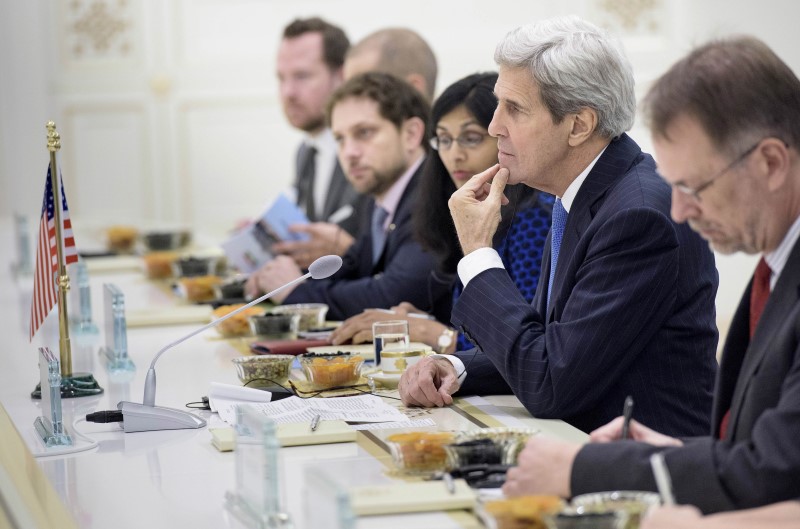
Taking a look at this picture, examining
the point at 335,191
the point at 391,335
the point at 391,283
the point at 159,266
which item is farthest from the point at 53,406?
the point at 335,191

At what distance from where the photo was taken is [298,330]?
3613mm

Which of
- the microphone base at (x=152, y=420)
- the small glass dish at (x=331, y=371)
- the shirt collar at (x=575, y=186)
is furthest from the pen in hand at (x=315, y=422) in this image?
the shirt collar at (x=575, y=186)

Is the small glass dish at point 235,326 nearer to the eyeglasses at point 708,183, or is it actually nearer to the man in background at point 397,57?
the man in background at point 397,57

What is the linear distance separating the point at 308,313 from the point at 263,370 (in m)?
0.83

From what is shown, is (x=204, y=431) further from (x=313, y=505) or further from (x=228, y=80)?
(x=228, y=80)

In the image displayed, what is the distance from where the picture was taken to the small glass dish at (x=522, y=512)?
4.96 ft

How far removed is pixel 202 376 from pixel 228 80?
7.13 m

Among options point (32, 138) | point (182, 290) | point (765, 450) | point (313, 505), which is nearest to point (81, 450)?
point (313, 505)

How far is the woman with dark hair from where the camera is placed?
313 centimetres

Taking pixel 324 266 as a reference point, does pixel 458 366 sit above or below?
below

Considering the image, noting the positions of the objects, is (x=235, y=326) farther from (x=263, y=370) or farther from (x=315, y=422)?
(x=315, y=422)

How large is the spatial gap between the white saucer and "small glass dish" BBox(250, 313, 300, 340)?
76 cm

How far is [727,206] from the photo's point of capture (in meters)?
1.74

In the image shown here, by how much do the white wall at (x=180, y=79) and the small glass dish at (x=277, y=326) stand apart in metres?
6.31
